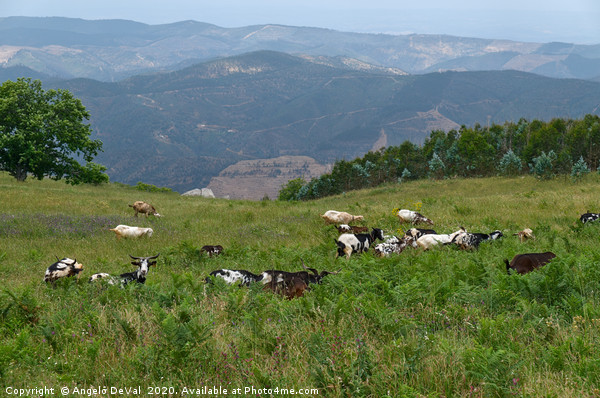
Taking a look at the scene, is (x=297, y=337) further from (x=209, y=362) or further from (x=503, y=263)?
(x=503, y=263)

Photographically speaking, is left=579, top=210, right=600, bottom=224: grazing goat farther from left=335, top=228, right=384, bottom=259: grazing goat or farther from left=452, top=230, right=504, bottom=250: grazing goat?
left=335, top=228, right=384, bottom=259: grazing goat

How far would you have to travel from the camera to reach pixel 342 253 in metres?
12.5

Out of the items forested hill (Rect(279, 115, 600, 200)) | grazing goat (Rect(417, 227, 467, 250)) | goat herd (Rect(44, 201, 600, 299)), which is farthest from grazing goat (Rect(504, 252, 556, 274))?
forested hill (Rect(279, 115, 600, 200))

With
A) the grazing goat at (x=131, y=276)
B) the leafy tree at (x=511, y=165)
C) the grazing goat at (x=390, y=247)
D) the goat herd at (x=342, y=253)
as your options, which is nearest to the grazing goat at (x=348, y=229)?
the goat herd at (x=342, y=253)

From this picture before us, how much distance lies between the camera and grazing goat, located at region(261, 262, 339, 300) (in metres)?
8.30

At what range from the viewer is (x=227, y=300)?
22.6ft

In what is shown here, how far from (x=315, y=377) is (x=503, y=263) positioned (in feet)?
21.5

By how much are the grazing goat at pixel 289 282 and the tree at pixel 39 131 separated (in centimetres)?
3271

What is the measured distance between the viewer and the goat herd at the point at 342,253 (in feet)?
28.2

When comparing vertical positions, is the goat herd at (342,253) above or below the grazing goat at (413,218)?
above

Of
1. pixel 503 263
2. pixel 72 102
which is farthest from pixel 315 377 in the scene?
pixel 72 102

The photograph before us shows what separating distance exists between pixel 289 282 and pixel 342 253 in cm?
430

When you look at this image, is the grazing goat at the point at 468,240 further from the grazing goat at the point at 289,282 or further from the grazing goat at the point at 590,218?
the grazing goat at the point at 289,282

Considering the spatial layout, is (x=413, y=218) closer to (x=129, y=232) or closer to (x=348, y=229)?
(x=348, y=229)
